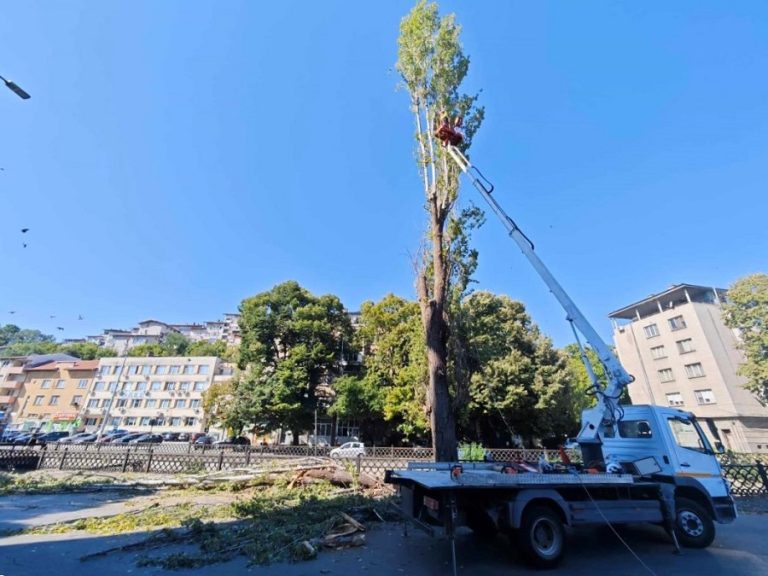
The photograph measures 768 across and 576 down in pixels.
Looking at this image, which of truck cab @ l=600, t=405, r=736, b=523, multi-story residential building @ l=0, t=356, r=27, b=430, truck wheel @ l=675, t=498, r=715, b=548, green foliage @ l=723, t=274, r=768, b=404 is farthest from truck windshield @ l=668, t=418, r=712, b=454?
multi-story residential building @ l=0, t=356, r=27, b=430

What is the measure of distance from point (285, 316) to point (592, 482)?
101 feet

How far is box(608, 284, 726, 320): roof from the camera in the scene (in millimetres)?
35031

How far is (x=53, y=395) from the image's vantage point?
5825cm

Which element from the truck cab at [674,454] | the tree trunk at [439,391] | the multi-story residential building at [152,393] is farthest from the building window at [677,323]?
the multi-story residential building at [152,393]

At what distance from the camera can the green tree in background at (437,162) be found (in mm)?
9523

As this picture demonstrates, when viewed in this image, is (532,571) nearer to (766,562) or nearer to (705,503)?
(766,562)

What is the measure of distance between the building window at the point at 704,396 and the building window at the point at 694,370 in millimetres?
1390

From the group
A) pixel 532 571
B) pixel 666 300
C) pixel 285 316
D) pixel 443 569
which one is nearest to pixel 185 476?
pixel 443 569

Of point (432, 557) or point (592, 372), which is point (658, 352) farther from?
point (432, 557)

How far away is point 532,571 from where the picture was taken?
534 centimetres

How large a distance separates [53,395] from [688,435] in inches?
3137

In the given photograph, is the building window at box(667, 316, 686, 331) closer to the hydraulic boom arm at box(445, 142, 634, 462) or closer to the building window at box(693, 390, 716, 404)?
the building window at box(693, 390, 716, 404)

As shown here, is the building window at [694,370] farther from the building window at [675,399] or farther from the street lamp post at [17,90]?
the street lamp post at [17,90]

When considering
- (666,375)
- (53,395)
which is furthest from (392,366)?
(53,395)
